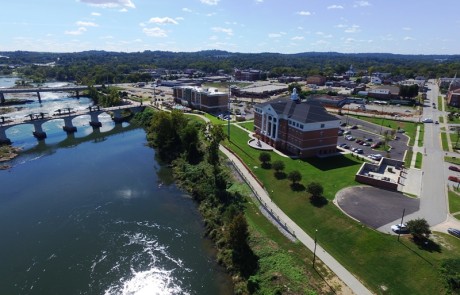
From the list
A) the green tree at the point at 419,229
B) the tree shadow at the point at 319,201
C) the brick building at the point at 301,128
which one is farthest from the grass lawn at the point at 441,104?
the green tree at the point at 419,229

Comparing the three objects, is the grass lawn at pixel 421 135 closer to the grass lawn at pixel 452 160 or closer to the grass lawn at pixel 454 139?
the grass lawn at pixel 454 139

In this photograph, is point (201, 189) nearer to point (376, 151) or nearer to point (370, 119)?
point (376, 151)

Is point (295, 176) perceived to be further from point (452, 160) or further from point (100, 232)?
point (452, 160)

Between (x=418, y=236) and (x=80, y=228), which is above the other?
(x=418, y=236)

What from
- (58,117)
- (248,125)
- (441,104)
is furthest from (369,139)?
(58,117)

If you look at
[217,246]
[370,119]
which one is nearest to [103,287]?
[217,246]

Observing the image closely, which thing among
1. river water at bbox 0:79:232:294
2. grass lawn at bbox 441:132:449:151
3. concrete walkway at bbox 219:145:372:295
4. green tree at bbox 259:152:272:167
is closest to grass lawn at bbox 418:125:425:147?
grass lawn at bbox 441:132:449:151
